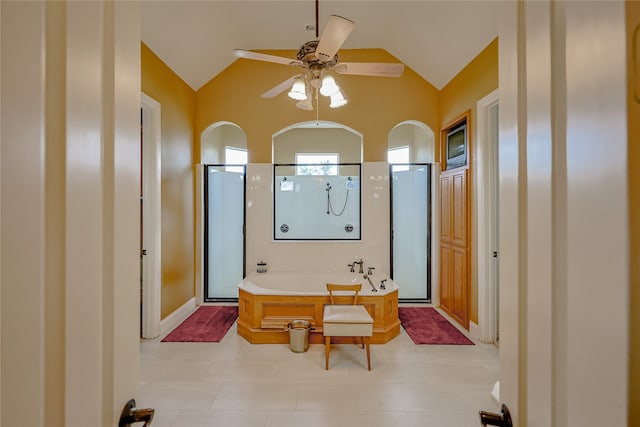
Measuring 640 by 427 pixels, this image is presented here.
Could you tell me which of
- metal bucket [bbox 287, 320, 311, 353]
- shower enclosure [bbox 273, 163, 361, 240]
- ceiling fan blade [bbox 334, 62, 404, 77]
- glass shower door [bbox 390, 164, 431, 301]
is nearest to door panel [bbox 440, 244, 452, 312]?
glass shower door [bbox 390, 164, 431, 301]

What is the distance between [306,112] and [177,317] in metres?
3.08

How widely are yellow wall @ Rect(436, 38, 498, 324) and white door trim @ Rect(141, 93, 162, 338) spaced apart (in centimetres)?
340

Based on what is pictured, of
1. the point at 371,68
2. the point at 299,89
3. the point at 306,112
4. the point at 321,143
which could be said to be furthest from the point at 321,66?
the point at 321,143

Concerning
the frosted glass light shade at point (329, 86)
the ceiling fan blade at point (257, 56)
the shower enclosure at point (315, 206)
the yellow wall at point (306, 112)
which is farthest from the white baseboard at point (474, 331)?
the ceiling fan blade at point (257, 56)

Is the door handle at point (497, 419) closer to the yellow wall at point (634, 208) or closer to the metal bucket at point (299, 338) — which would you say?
the yellow wall at point (634, 208)

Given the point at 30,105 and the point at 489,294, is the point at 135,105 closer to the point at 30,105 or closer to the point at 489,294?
the point at 30,105

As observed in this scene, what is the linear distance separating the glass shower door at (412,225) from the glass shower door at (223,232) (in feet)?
7.22

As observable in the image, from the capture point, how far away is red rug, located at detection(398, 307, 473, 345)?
3229mm

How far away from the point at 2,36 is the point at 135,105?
0.82 ft

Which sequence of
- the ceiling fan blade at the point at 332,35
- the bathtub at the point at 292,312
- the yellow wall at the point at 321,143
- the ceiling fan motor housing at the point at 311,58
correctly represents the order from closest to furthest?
the ceiling fan blade at the point at 332,35, the ceiling fan motor housing at the point at 311,58, the bathtub at the point at 292,312, the yellow wall at the point at 321,143

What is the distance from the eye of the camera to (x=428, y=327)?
357 centimetres

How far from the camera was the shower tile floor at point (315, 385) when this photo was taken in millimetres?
2035

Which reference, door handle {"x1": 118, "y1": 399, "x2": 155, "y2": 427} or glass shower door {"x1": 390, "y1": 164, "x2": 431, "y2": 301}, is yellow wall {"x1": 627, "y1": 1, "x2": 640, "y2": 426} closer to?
door handle {"x1": 118, "y1": 399, "x2": 155, "y2": 427}

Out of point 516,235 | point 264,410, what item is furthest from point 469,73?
point 264,410
